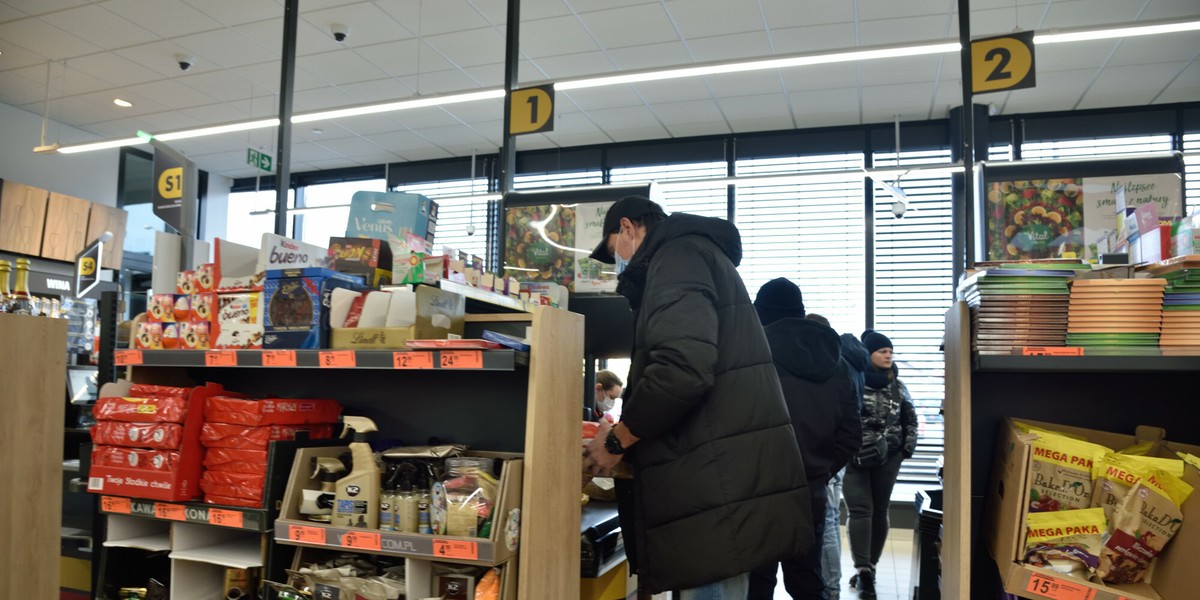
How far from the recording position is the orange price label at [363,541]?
2.21m

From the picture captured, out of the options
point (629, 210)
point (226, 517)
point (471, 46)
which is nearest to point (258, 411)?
point (226, 517)

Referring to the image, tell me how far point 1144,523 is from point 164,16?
7.37 metres

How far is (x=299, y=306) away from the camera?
2.49 meters

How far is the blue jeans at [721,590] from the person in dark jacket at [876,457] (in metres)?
3.20

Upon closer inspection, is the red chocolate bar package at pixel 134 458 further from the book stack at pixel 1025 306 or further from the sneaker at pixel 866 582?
the sneaker at pixel 866 582

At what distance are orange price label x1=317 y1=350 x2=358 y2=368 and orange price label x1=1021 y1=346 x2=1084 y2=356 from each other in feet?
5.67

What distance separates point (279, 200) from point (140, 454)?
7.03 feet

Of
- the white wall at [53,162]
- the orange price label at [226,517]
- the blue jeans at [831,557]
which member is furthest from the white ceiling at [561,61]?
the orange price label at [226,517]

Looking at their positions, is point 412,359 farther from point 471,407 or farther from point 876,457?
point 876,457

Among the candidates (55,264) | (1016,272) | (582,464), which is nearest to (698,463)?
(582,464)

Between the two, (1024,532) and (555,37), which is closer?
(1024,532)

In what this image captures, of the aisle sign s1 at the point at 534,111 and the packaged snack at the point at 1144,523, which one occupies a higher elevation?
the aisle sign s1 at the point at 534,111

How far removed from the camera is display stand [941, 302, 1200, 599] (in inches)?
80.7

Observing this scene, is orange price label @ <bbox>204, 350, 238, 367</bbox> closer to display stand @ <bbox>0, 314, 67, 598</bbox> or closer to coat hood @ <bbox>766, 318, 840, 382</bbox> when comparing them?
display stand @ <bbox>0, 314, 67, 598</bbox>
